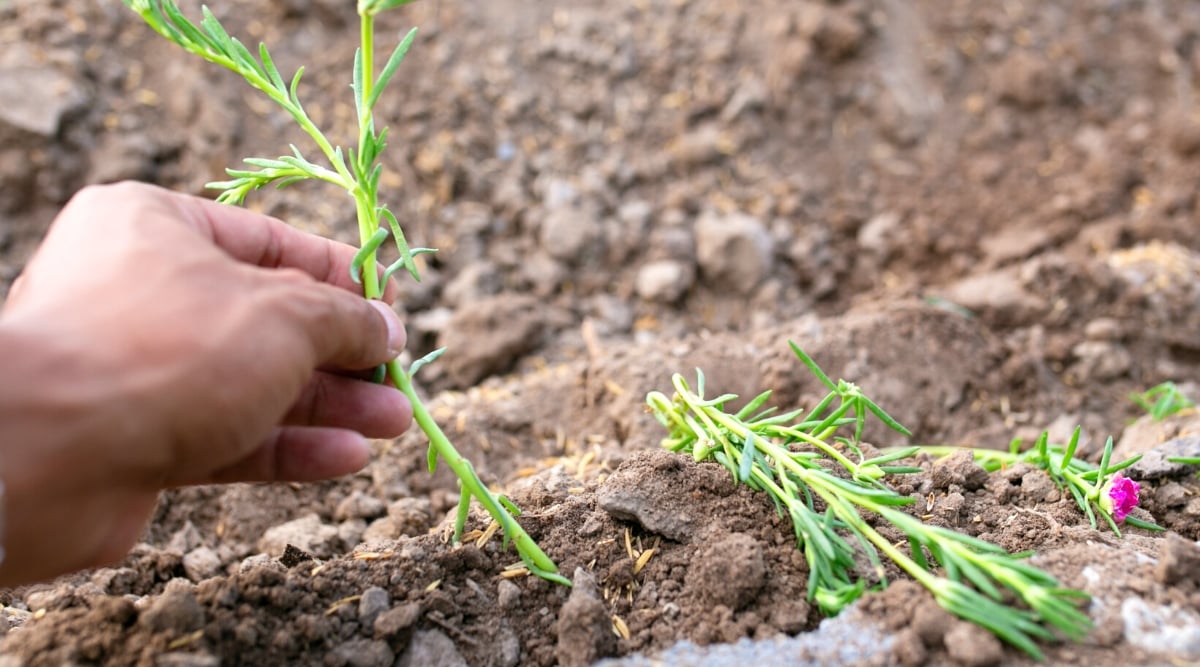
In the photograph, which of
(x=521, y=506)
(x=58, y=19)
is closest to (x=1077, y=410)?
(x=521, y=506)

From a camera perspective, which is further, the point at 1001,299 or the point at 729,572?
the point at 1001,299

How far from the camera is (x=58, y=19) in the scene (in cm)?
383

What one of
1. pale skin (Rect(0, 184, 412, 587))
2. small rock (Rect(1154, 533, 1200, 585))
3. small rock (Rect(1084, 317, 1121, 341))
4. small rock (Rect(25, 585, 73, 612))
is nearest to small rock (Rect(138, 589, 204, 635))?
pale skin (Rect(0, 184, 412, 587))

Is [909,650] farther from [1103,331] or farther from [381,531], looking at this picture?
[1103,331]

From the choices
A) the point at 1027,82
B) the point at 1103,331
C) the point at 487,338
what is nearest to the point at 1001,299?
the point at 1103,331

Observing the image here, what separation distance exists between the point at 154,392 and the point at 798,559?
1107mm

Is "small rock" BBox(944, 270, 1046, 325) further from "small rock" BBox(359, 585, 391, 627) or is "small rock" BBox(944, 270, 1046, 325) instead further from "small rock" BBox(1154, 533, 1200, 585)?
"small rock" BBox(359, 585, 391, 627)

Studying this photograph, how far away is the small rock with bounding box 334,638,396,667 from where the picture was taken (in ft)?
5.08

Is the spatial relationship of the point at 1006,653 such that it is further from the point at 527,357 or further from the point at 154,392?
the point at 527,357

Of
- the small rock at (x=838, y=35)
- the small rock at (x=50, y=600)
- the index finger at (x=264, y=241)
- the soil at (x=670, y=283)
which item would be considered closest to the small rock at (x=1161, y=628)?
the soil at (x=670, y=283)

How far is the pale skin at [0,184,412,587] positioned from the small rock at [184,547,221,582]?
2.12ft

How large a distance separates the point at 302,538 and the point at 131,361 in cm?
117

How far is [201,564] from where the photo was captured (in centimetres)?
218

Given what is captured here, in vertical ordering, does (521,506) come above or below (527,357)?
above
